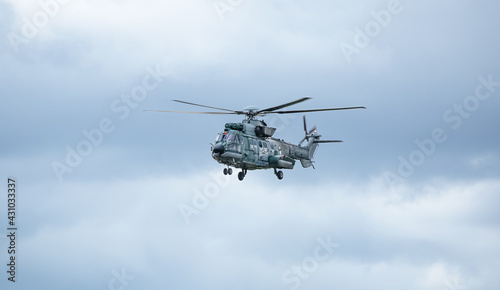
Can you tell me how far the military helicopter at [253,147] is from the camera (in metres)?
66.1

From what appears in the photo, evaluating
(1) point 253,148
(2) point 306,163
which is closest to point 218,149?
(1) point 253,148

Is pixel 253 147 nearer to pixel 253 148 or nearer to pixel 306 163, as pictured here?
pixel 253 148

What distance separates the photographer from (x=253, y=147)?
69.0 m

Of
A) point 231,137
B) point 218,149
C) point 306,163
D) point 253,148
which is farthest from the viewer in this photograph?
point 306,163

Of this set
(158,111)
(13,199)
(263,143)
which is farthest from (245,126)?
(13,199)

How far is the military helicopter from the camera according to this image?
66062 millimetres

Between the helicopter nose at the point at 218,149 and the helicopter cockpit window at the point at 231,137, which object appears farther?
the helicopter cockpit window at the point at 231,137

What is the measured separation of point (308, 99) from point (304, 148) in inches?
680

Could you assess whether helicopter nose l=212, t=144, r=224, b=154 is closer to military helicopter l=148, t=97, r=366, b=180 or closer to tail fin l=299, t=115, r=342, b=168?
military helicopter l=148, t=97, r=366, b=180

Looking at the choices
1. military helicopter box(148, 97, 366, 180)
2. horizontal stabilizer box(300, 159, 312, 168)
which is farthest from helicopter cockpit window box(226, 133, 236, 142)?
horizontal stabilizer box(300, 159, 312, 168)

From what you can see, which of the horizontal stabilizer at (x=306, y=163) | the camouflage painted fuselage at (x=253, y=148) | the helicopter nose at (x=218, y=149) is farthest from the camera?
the horizontal stabilizer at (x=306, y=163)

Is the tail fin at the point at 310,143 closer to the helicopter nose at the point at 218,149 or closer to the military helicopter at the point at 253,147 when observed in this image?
the military helicopter at the point at 253,147

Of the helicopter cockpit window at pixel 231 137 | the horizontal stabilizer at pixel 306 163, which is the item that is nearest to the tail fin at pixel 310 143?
the horizontal stabilizer at pixel 306 163

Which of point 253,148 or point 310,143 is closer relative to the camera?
point 253,148
